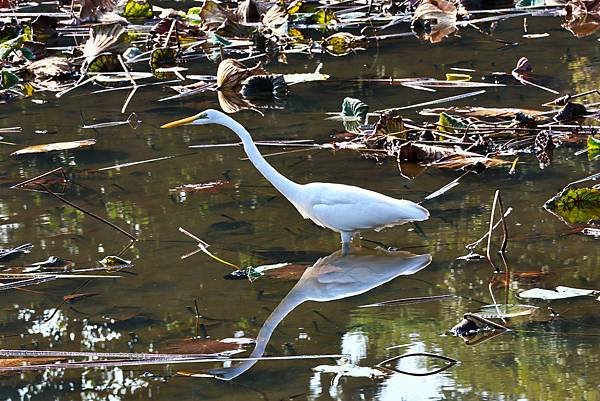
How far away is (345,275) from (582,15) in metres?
6.83

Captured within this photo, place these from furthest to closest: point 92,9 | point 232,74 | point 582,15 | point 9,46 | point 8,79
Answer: point 92,9 < point 582,15 < point 9,46 < point 8,79 < point 232,74

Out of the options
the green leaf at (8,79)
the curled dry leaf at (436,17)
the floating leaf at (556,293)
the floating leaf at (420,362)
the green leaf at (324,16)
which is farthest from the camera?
the green leaf at (324,16)

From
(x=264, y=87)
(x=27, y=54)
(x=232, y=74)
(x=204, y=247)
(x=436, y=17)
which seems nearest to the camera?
(x=204, y=247)

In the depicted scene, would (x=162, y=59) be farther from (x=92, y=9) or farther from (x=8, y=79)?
(x=92, y=9)

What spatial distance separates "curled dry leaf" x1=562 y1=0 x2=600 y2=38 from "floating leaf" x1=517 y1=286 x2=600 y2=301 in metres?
6.32

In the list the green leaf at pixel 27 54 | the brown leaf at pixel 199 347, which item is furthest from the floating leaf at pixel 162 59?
the brown leaf at pixel 199 347

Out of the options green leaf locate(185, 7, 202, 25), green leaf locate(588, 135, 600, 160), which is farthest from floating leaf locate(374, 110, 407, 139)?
green leaf locate(185, 7, 202, 25)

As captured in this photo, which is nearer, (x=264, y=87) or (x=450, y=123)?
(x=450, y=123)

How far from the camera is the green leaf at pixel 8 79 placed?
9616mm

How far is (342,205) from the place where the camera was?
546cm

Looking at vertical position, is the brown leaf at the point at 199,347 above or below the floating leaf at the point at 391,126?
below

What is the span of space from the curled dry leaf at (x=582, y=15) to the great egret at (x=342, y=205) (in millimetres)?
5680

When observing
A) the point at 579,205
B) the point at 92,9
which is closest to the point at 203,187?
the point at 579,205

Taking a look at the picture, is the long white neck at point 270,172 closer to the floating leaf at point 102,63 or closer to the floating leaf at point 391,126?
the floating leaf at point 391,126
